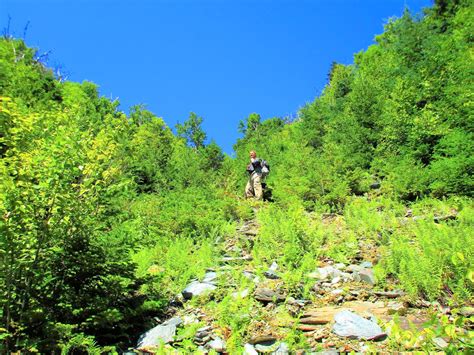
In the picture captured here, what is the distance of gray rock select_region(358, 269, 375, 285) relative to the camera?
20.0 ft

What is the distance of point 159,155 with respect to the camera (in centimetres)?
2133

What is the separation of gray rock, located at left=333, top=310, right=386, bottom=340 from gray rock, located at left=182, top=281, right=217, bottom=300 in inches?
91.6

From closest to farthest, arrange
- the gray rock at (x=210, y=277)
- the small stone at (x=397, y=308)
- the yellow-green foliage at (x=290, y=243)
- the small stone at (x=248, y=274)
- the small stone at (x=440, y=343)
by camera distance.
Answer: the small stone at (x=440, y=343) < the small stone at (x=397, y=308) < the small stone at (x=248, y=274) < the gray rock at (x=210, y=277) < the yellow-green foliage at (x=290, y=243)

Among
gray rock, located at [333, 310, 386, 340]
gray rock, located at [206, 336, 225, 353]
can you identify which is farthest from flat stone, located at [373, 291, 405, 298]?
gray rock, located at [206, 336, 225, 353]

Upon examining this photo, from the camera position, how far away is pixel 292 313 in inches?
209

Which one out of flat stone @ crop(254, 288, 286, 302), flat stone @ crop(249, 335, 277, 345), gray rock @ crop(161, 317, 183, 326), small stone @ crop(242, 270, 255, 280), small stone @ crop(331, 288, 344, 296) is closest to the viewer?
flat stone @ crop(249, 335, 277, 345)

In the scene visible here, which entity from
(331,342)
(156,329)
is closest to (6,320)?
(156,329)

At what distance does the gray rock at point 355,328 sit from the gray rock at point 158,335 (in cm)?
229

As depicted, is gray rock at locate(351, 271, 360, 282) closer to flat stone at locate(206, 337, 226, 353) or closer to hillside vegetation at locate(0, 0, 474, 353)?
hillside vegetation at locate(0, 0, 474, 353)

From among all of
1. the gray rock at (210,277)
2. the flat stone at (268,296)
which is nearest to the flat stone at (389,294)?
the flat stone at (268,296)

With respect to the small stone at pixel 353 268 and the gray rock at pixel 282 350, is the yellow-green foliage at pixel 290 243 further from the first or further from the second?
the gray rock at pixel 282 350

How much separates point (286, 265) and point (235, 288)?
1209 millimetres

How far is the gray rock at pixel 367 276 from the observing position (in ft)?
20.0

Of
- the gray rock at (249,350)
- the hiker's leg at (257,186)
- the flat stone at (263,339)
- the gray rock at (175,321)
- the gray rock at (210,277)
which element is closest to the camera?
the gray rock at (249,350)
